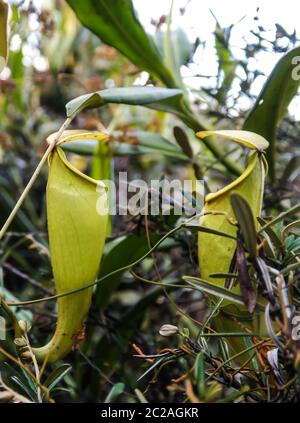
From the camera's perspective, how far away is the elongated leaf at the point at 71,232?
55 centimetres

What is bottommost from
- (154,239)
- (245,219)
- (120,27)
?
(154,239)

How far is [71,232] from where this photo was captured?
551mm

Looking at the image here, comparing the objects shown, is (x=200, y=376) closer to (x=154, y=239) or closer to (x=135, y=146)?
(x=154, y=239)

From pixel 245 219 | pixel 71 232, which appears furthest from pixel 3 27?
pixel 245 219

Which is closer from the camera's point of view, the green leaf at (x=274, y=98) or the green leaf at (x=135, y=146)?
the green leaf at (x=274, y=98)

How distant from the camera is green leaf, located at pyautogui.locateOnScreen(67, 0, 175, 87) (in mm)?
771

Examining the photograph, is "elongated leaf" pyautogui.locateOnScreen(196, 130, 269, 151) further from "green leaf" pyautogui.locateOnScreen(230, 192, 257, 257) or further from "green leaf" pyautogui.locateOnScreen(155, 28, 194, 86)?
"green leaf" pyautogui.locateOnScreen(155, 28, 194, 86)

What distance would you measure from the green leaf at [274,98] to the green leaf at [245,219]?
0.32 metres

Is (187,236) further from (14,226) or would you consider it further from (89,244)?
(14,226)

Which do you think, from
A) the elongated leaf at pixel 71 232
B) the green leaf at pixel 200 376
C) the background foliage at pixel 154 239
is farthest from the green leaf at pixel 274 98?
the green leaf at pixel 200 376

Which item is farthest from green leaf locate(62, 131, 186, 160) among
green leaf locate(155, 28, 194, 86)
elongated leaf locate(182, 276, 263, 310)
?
elongated leaf locate(182, 276, 263, 310)

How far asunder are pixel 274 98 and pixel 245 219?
13.8 inches

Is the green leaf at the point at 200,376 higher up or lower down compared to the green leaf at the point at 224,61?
lower down

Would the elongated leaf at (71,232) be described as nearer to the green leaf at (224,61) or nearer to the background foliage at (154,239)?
the background foliage at (154,239)
